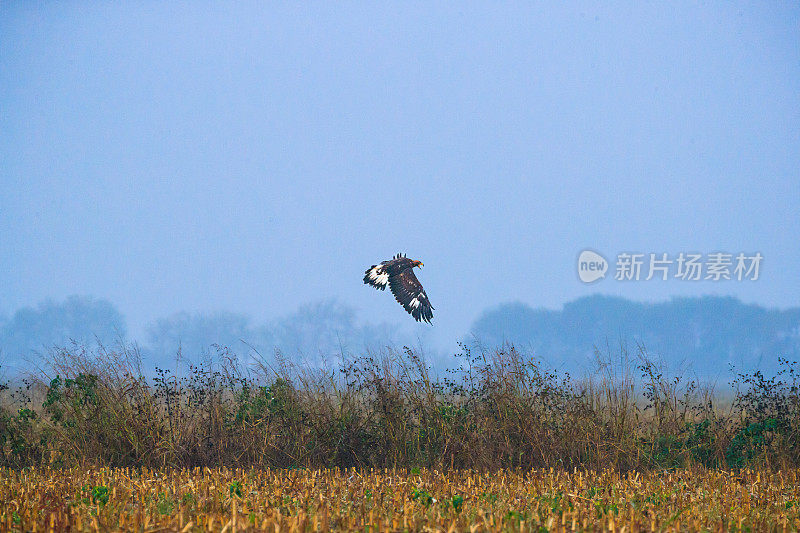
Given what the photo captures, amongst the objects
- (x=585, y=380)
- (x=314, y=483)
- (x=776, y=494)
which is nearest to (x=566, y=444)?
(x=585, y=380)

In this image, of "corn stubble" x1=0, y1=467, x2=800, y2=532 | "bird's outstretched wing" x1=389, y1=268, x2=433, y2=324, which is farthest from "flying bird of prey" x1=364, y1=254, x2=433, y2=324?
"corn stubble" x1=0, y1=467, x2=800, y2=532

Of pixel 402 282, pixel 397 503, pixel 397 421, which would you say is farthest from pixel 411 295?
pixel 397 503

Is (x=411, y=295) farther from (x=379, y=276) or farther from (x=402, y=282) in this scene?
(x=379, y=276)

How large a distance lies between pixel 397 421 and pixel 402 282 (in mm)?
3451

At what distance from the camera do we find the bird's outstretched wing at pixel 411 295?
37.6 feet

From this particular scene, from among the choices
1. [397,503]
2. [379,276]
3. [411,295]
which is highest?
[379,276]

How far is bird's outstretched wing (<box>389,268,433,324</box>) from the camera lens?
37.6ft

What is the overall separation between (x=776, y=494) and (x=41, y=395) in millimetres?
8690

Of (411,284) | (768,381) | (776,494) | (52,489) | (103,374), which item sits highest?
(411,284)

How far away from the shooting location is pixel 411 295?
462 inches

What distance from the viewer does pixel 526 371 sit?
30.1ft

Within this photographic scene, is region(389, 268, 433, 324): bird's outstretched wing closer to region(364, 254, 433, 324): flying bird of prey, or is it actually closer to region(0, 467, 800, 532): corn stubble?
region(364, 254, 433, 324): flying bird of prey

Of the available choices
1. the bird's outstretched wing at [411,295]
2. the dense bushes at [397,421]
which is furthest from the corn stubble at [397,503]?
the bird's outstretched wing at [411,295]

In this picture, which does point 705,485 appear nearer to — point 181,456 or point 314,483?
point 314,483
